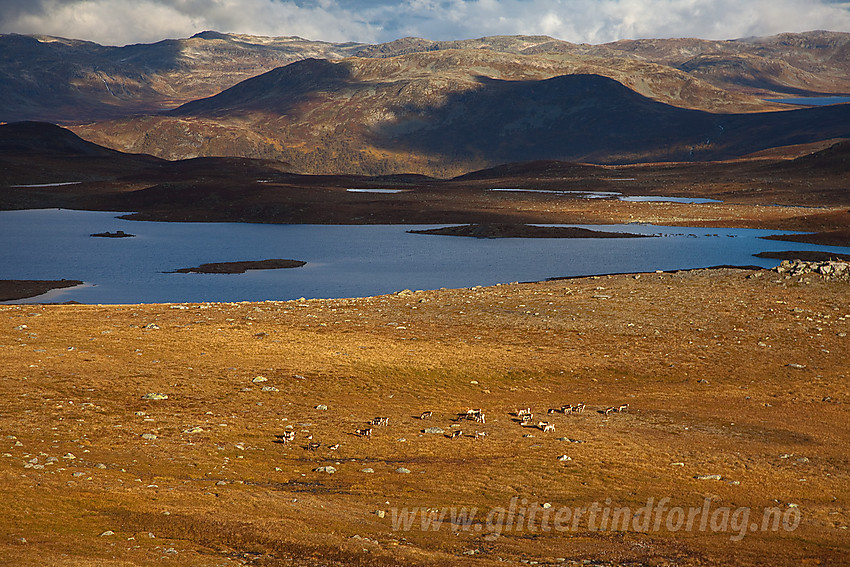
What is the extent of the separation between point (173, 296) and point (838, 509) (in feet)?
118

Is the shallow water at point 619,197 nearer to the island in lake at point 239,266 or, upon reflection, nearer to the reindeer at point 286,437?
the island in lake at point 239,266

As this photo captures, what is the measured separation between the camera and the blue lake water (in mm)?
45844

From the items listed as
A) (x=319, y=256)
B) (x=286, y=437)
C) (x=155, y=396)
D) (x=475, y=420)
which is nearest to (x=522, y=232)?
(x=319, y=256)

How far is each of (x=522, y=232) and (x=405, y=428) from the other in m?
55.7

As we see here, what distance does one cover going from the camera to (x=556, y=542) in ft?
38.2

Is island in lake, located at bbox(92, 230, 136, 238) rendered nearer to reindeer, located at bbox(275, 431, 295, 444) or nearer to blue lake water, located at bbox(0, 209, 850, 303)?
blue lake water, located at bbox(0, 209, 850, 303)

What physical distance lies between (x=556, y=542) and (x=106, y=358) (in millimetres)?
16300

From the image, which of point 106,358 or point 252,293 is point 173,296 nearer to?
point 252,293

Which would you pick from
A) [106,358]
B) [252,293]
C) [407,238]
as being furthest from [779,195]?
[106,358]

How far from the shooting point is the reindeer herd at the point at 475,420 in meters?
16.7

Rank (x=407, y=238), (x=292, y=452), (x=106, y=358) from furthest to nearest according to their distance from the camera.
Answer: (x=407, y=238)
(x=106, y=358)
(x=292, y=452)

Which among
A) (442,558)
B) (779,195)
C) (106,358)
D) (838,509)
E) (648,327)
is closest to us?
(442,558)

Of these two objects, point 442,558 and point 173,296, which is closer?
point 442,558

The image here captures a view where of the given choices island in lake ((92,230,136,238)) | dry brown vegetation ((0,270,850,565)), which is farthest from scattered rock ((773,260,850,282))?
island in lake ((92,230,136,238))
